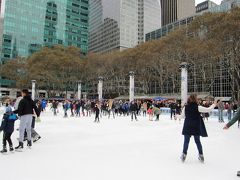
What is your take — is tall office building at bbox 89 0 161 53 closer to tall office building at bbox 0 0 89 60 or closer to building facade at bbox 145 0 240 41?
tall office building at bbox 0 0 89 60

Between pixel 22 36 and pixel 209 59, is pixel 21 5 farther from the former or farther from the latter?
pixel 209 59

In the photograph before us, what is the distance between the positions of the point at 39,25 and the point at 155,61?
201 feet

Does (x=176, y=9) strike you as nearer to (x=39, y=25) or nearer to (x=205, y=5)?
(x=205, y=5)

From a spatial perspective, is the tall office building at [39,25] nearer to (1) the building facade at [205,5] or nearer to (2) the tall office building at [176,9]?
(2) the tall office building at [176,9]

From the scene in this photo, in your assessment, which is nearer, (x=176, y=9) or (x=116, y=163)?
(x=116, y=163)

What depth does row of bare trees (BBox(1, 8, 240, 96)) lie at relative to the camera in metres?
37.2

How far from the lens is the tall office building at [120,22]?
5315 inches

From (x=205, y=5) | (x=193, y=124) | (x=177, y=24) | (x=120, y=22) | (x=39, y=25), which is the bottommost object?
(x=193, y=124)

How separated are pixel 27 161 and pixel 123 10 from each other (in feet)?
454

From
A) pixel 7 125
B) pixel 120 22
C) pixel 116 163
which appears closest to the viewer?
pixel 116 163

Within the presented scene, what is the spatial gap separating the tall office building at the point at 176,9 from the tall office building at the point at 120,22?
8.44 metres

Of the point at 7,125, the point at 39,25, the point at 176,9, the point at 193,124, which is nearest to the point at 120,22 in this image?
the point at 176,9

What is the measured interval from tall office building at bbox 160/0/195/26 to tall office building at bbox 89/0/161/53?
8.44 metres

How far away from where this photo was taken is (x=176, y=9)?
156m
